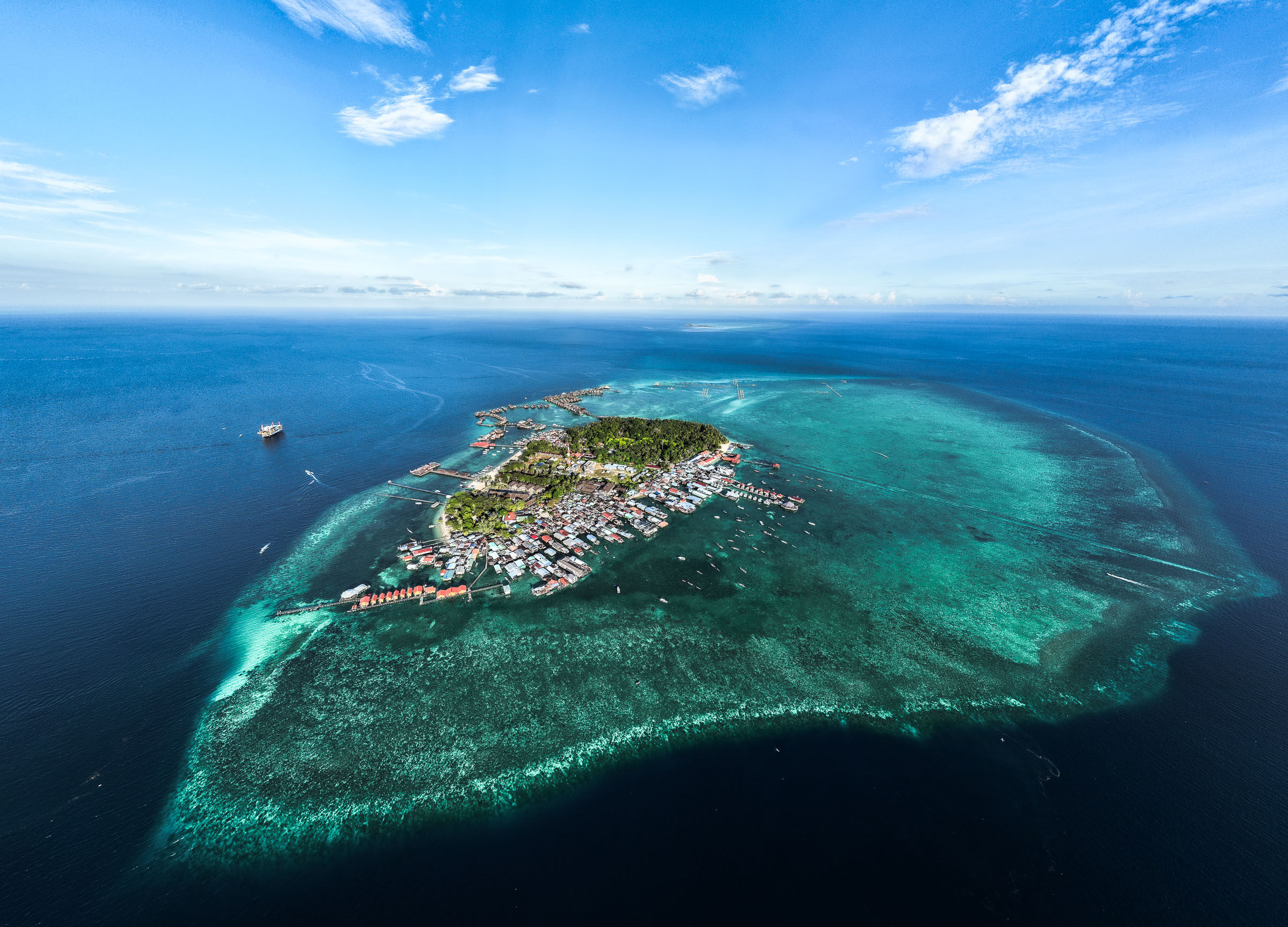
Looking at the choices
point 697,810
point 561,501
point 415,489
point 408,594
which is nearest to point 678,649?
point 697,810

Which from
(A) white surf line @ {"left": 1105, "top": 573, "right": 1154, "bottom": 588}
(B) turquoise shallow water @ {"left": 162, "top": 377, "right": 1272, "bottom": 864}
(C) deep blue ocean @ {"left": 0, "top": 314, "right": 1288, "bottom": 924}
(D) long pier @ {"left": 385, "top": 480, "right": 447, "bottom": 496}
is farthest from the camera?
(D) long pier @ {"left": 385, "top": 480, "right": 447, "bottom": 496}

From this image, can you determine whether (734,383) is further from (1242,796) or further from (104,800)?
(104,800)

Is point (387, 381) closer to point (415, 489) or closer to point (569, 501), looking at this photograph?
point (415, 489)

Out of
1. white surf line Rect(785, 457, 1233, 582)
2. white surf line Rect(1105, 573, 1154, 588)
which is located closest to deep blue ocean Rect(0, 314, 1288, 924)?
white surf line Rect(1105, 573, 1154, 588)

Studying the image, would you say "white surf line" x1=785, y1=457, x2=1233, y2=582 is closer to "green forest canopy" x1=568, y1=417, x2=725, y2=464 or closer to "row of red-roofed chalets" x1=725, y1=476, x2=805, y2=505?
"row of red-roofed chalets" x1=725, y1=476, x2=805, y2=505

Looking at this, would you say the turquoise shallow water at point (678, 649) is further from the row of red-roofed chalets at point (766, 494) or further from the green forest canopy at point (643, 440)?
the green forest canopy at point (643, 440)
